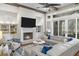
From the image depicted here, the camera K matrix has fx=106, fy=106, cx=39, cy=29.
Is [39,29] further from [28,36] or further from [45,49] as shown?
→ [45,49]

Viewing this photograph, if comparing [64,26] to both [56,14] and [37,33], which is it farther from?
[37,33]

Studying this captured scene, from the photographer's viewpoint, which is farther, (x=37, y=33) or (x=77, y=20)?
(x=37, y=33)

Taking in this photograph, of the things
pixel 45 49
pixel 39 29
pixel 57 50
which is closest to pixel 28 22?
pixel 39 29

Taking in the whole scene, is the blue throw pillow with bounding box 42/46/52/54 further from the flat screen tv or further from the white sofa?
the flat screen tv

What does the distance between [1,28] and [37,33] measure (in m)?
0.76

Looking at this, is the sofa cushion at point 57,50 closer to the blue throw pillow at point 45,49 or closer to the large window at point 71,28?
the blue throw pillow at point 45,49

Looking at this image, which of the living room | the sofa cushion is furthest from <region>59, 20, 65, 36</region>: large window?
the sofa cushion

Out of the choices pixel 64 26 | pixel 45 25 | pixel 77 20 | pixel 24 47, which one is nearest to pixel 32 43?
pixel 24 47

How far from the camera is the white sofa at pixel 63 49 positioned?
84.7 inches

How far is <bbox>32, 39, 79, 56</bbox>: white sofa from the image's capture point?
2150mm

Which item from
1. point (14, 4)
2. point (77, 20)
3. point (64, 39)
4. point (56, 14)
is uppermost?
point (14, 4)

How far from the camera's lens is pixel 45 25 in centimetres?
232

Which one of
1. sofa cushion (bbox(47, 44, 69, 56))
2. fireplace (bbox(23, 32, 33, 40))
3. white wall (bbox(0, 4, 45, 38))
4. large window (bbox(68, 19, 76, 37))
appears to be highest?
white wall (bbox(0, 4, 45, 38))

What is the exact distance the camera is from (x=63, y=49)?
2.16 meters
